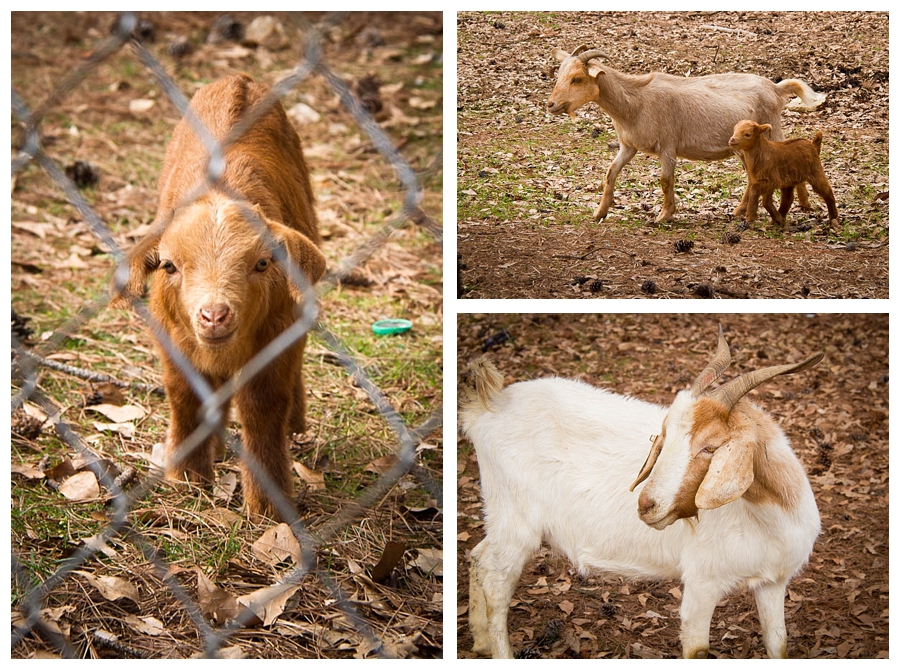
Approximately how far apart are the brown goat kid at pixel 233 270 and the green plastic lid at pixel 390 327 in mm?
729

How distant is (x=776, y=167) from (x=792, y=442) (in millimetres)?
1217

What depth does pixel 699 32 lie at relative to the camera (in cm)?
247

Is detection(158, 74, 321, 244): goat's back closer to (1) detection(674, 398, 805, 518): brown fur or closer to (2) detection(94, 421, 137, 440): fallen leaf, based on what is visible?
(2) detection(94, 421, 137, 440): fallen leaf

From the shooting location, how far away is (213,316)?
2.46 meters

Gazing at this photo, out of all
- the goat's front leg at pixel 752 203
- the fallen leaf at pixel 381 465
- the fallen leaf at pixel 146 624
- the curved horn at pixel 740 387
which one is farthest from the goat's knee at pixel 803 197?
the fallen leaf at pixel 146 624

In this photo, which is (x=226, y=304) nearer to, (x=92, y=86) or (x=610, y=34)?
(x=610, y=34)

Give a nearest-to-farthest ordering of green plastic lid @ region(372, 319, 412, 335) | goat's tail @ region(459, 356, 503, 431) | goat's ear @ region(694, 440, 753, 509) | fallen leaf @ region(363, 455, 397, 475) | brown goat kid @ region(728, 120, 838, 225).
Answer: goat's ear @ region(694, 440, 753, 509) < brown goat kid @ region(728, 120, 838, 225) < goat's tail @ region(459, 356, 503, 431) < fallen leaf @ region(363, 455, 397, 475) < green plastic lid @ region(372, 319, 412, 335)

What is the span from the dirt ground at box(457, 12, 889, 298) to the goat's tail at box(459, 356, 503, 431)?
1.07 feet

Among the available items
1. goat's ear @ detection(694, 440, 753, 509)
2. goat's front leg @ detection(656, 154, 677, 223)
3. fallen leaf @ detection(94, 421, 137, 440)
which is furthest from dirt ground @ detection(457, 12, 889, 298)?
fallen leaf @ detection(94, 421, 137, 440)

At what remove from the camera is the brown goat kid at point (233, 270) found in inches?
100

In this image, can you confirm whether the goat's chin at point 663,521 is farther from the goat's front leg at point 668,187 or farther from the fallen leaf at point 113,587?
the fallen leaf at point 113,587

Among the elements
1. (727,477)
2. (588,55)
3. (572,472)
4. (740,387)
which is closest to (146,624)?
(572,472)

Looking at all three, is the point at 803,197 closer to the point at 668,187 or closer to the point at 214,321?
the point at 668,187

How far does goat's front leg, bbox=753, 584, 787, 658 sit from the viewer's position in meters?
2.47
